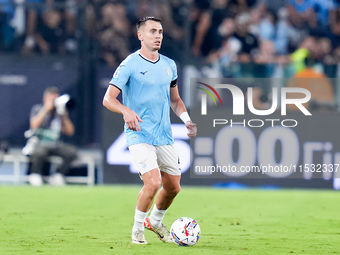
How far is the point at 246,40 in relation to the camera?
65.7ft

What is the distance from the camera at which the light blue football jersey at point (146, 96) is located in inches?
340

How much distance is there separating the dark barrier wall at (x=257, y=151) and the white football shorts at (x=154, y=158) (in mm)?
7045

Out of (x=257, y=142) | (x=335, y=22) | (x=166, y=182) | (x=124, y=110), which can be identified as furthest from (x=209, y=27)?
(x=124, y=110)

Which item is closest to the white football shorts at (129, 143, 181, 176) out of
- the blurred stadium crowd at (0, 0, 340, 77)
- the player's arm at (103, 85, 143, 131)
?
the player's arm at (103, 85, 143, 131)

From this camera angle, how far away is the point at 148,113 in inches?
341

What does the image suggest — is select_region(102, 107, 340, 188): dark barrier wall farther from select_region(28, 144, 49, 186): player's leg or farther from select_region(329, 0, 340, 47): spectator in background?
select_region(329, 0, 340, 47): spectator in background

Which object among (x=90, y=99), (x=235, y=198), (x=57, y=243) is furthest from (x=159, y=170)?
(x=90, y=99)

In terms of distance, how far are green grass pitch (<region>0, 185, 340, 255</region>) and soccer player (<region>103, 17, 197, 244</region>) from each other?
23.9 inches

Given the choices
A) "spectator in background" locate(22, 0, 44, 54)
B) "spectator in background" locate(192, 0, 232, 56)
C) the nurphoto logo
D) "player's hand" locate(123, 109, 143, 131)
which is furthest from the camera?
"spectator in background" locate(22, 0, 44, 54)

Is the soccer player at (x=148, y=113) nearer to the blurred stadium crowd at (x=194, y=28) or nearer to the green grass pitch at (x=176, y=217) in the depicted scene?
the green grass pitch at (x=176, y=217)

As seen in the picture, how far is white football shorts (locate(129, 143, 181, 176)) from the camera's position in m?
8.54

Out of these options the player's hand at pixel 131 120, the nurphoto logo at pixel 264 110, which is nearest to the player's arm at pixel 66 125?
the nurphoto logo at pixel 264 110

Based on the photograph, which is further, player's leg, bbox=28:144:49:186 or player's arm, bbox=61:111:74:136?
player's arm, bbox=61:111:74:136

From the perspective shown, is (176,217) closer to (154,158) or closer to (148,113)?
(154,158)
